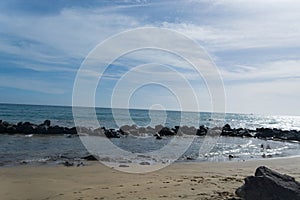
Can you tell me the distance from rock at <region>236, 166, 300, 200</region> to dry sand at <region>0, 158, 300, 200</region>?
806 mm

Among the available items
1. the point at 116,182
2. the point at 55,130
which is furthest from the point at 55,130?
the point at 116,182

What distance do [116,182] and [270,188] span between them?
433cm

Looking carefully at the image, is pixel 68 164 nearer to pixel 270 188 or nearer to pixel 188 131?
pixel 270 188

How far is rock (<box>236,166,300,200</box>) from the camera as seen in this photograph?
6.87 m

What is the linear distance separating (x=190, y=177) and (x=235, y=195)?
276 centimetres

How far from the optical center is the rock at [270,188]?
687cm

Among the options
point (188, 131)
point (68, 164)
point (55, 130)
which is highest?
point (188, 131)

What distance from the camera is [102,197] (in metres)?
7.77

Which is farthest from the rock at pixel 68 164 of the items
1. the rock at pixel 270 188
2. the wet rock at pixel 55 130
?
the wet rock at pixel 55 130

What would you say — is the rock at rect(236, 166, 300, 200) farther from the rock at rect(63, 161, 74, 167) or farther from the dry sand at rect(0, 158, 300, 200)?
the rock at rect(63, 161, 74, 167)

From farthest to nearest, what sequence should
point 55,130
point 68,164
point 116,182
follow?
point 55,130 → point 68,164 → point 116,182

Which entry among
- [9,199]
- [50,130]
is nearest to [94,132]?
[50,130]

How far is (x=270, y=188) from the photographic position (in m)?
7.00

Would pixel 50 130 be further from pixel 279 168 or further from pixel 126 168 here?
pixel 279 168
